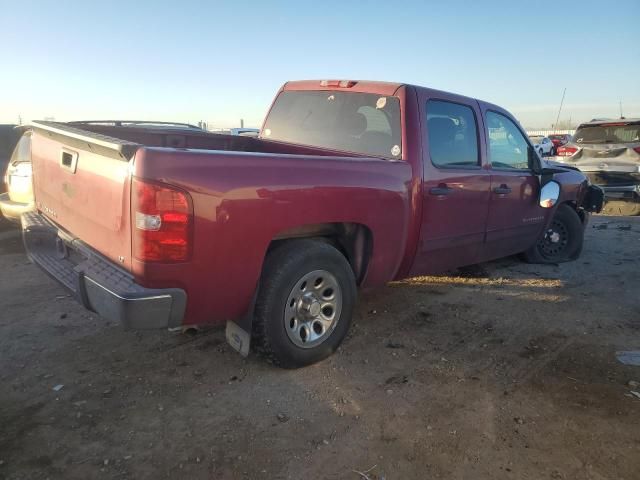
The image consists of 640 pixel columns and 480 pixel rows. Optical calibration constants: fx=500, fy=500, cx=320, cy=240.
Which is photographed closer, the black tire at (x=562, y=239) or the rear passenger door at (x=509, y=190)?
the rear passenger door at (x=509, y=190)

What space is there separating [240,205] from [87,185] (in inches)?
37.5

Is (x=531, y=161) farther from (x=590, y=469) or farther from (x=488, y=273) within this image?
(x=590, y=469)

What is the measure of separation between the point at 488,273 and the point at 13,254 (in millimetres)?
5718

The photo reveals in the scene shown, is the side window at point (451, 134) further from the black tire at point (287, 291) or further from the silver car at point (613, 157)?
the silver car at point (613, 157)

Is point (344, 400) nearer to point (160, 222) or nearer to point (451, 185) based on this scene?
point (160, 222)

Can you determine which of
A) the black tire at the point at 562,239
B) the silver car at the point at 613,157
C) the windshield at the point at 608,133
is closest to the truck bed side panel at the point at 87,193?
the black tire at the point at 562,239

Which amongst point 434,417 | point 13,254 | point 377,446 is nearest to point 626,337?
point 434,417

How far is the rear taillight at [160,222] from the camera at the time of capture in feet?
7.89

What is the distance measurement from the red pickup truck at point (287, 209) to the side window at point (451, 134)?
2cm

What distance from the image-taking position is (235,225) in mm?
2670

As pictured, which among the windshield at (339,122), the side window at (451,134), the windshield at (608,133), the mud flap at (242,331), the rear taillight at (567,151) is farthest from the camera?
the rear taillight at (567,151)

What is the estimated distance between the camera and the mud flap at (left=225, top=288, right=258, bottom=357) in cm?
298

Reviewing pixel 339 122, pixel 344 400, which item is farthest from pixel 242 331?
pixel 339 122

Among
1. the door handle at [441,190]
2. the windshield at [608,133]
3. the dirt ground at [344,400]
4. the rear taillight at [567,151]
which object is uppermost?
the windshield at [608,133]
